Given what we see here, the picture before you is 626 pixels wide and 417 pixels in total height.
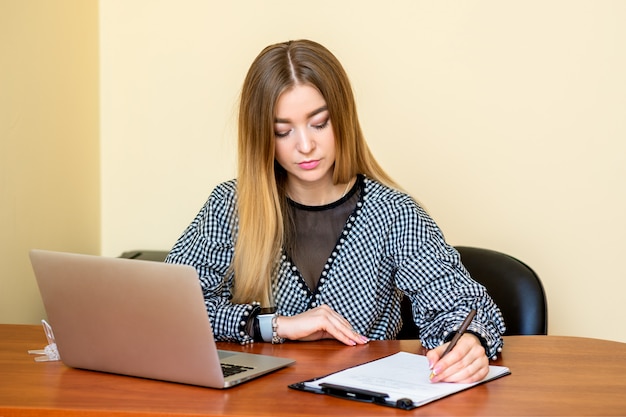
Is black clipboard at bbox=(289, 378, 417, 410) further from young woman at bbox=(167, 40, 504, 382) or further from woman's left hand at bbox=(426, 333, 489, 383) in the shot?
young woman at bbox=(167, 40, 504, 382)

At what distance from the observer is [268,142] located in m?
2.09

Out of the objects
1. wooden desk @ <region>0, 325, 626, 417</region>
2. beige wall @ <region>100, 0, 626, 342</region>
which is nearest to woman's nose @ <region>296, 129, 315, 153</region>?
wooden desk @ <region>0, 325, 626, 417</region>

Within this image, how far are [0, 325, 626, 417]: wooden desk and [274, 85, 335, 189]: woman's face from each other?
48 centimetres

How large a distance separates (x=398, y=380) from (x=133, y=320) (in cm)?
47


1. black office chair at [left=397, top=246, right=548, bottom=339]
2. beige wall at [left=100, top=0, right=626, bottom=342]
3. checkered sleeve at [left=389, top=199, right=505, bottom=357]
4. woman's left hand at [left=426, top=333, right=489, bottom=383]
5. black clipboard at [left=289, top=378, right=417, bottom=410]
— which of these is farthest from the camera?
beige wall at [left=100, top=0, right=626, bottom=342]

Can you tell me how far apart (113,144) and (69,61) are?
362 mm

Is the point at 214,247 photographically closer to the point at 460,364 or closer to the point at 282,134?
the point at 282,134

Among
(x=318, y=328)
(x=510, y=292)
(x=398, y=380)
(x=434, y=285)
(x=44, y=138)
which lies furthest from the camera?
(x=44, y=138)

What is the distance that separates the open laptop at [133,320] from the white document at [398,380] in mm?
149

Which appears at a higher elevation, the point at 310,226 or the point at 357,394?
the point at 310,226

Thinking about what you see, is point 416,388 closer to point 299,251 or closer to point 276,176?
point 299,251

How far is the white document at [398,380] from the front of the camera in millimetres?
1387

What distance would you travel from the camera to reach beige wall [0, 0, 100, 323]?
95.8 inches

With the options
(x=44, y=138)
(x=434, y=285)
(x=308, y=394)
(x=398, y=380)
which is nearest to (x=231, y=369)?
(x=308, y=394)
